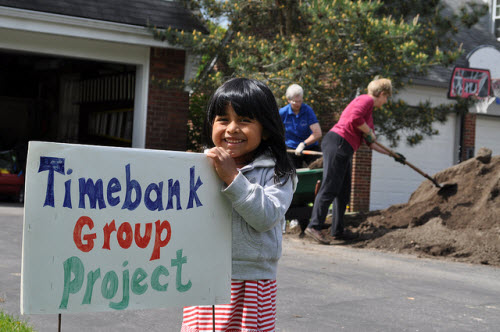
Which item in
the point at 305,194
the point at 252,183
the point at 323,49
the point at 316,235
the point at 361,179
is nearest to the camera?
the point at 252,183

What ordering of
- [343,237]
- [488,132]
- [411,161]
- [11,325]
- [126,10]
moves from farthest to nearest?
[488,132] < [411,161] < [126,10] < [343,237] < [11,325]

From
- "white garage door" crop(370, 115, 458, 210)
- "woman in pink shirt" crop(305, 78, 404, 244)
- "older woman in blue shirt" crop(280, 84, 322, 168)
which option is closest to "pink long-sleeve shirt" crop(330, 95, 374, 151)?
"woman in pink shirt" crop(305, 78, 404, 244)

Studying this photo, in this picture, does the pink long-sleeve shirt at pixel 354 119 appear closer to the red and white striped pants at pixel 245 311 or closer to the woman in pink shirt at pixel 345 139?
the woman in pink shirt at pixel 345 139

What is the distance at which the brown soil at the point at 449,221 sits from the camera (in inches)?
334

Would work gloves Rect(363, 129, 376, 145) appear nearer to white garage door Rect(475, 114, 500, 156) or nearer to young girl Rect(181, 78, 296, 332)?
young girl Rect(181, 78, 296, 332)

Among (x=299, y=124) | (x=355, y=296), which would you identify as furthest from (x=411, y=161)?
(x=355, y=296)

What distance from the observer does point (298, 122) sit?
9242mm

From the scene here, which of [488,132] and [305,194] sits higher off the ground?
[488,132]

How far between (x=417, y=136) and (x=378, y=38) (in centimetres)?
227

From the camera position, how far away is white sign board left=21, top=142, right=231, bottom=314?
2215 mm

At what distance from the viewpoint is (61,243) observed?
2.26 metres

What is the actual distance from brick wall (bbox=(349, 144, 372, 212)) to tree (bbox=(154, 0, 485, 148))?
225cm

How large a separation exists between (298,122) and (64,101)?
1353 centimetres

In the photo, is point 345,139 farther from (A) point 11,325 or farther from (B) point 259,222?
(B) point 259,222
